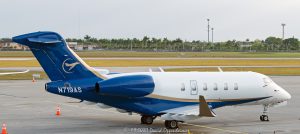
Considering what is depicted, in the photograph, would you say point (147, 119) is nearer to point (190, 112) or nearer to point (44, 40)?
point (190, 112)

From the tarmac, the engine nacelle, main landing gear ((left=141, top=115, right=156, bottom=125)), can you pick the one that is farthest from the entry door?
main landing gear ((left=141, top=115, right=156, bottom=125))

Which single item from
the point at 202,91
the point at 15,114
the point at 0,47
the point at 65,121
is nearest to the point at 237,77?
the point at 202,91

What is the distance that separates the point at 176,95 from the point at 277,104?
5.70m

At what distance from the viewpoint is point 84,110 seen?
1174 inches

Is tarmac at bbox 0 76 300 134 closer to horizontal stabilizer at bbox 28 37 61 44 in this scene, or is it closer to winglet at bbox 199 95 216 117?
winglet at bbox 199 95 216 117

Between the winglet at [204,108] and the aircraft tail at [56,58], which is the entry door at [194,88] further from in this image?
the aircraft tail at [56,58]

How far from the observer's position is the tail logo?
22.4 meters

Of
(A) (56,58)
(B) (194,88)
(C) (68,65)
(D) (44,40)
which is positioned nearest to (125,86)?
(C) (68,65)

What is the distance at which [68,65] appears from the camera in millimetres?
22422

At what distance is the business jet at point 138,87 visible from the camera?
21969 mm

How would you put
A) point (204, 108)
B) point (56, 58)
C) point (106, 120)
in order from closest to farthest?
point (204, 108) < point (56, 58) < point (106, 120)

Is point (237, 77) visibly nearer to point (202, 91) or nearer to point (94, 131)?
point (202, 91)

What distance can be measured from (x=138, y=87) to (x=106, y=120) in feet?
13.9

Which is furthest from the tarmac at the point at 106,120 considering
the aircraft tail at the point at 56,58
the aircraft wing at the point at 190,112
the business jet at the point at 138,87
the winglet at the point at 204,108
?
the aircraft tail at the point at 56,58
